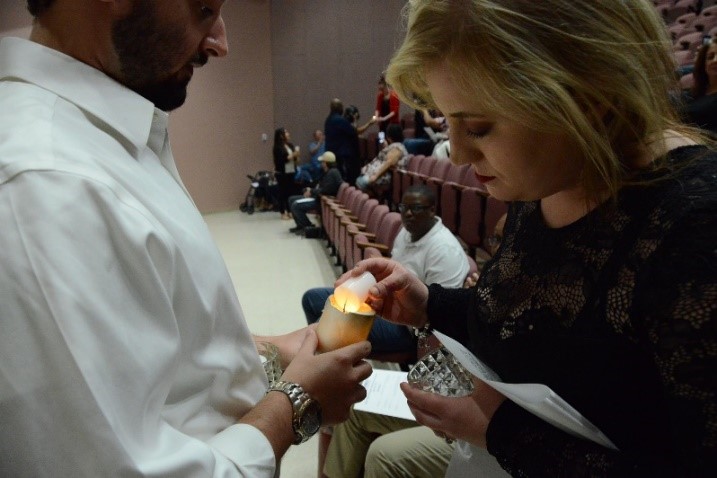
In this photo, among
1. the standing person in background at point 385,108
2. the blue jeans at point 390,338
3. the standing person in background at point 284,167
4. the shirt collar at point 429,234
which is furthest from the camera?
the standing person in background at point 385,108

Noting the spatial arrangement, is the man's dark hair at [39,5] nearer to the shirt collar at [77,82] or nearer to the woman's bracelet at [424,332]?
the shirt collar at [77,82]

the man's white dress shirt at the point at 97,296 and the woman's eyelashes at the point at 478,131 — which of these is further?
the woman's eyelashes at the point at 478,131

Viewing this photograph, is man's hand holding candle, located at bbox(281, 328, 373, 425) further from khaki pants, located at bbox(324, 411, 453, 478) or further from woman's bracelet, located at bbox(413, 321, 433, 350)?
khaki pants, located at bbox(324, 411, 453, 478)

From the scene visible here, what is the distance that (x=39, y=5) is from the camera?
2.29ft

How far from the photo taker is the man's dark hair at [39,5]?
697 millimetres

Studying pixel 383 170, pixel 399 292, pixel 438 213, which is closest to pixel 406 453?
pixel 399 292

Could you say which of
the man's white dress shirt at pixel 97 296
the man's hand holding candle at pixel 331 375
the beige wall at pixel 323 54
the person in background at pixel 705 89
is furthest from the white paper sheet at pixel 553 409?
the beige wall at pixel 323 54

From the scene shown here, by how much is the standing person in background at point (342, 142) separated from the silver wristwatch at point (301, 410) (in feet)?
22.8

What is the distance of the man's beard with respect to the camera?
706 mm

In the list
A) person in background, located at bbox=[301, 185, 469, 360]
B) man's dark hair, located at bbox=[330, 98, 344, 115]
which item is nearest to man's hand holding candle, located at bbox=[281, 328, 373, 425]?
person in background, located at bbox=[301, 185, 469, 360]

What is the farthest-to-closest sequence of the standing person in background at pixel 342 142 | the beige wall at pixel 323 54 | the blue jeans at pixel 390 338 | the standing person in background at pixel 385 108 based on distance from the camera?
the beige wall at pixel 323 54 → the standing person in background at pixel 385 108 → the standing person in background at pixel 342 142 → the blue jeans at pixel 390 338

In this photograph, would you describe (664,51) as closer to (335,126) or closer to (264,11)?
(335,126)

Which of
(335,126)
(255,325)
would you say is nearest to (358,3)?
(335,126)

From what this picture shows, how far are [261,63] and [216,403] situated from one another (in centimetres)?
940
